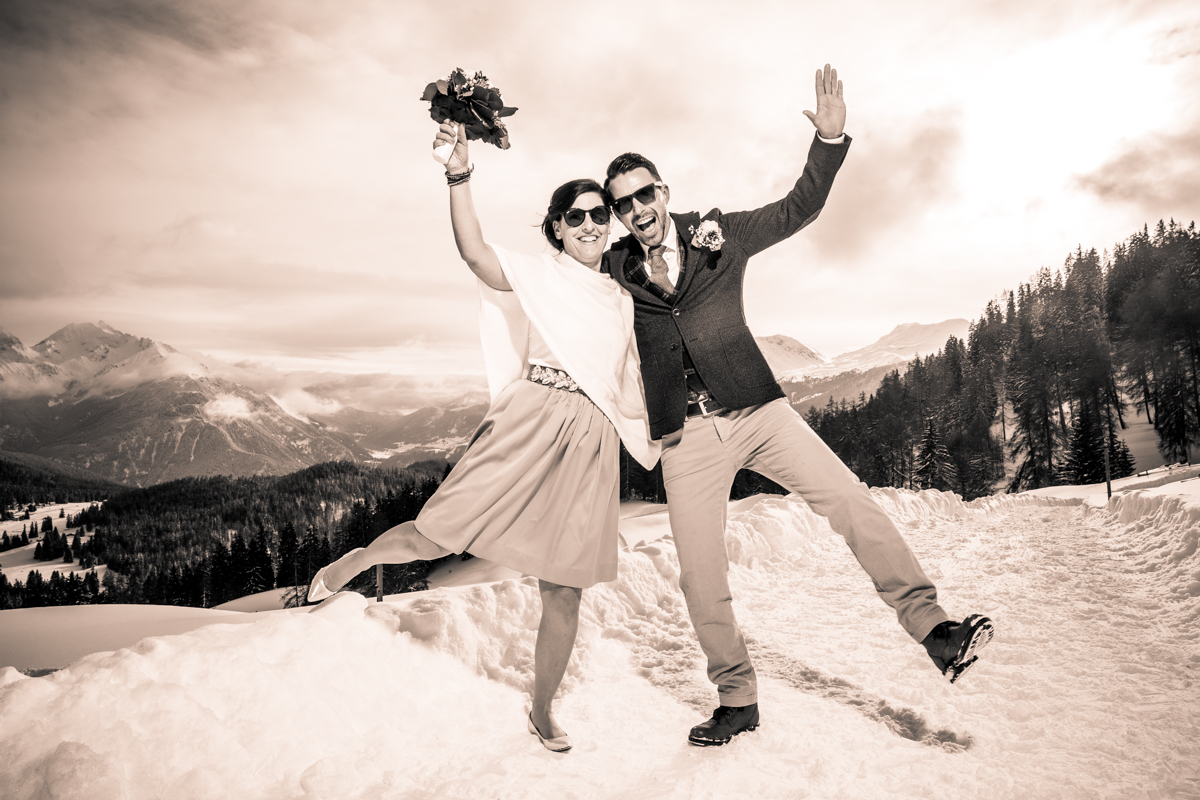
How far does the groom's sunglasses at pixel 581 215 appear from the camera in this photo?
2.97 metres

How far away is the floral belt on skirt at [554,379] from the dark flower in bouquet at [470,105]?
3.44 feet

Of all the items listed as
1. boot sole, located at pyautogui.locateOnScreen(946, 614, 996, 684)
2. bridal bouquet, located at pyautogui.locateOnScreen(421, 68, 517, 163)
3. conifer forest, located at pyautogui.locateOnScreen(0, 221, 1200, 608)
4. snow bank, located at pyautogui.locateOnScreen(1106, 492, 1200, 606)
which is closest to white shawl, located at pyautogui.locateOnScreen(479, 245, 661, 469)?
bridal bouquet, located at pyautogui.locateOnScreen(421, 68, 517, 163)

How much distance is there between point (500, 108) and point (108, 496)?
161m

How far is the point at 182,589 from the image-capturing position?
67812 millimetres

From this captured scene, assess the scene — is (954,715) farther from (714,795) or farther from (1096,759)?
(714,795)

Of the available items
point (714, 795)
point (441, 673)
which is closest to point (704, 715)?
point (714, 795)

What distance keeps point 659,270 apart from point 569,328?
69 cm

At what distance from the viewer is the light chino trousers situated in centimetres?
269

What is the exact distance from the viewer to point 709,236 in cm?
312

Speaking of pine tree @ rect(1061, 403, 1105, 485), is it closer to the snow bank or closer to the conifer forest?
the conifer forest

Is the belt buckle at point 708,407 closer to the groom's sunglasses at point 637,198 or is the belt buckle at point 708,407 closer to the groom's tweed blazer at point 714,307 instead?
the groom's tweed blazer at point 714,307

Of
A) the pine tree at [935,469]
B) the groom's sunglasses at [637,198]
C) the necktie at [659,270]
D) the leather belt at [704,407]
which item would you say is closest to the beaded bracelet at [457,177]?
the groom's sunglasses at [637,198]

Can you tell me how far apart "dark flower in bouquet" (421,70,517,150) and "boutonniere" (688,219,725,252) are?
41.3 inches

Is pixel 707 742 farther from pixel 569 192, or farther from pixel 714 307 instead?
pixel 569 192
